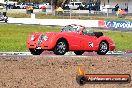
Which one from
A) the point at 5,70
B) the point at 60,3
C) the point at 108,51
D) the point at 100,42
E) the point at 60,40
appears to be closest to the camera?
the point at 5,70

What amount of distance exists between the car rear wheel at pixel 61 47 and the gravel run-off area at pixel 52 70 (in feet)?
6.60

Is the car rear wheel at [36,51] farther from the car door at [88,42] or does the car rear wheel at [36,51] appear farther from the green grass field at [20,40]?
the green grass field at [20,40]

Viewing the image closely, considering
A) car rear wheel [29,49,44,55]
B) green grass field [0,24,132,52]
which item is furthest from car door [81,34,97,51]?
green grass field [0,24,132,52]

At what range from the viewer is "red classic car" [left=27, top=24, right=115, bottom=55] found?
75.0 feet

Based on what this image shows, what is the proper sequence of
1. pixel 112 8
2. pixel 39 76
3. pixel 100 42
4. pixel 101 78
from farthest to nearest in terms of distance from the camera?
1. pixel 112 8
2. pixel 100 42
3. pixel 39 76
4. pixel 101 78

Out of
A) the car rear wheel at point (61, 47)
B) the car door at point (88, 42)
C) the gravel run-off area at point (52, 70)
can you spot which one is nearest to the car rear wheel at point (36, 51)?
the car rear wheel at point (61, 47)

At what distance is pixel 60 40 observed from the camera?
2288 centimetres

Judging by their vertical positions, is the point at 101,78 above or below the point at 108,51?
above

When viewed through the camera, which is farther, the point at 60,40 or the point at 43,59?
the point at 60,40

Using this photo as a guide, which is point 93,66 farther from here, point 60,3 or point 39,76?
point 60,3

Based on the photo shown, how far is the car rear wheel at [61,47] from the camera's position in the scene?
2296cm

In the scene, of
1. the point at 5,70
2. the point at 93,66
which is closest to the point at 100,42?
the point at 93,66

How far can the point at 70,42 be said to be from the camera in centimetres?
2348

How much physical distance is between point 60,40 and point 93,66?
16.2 ft
